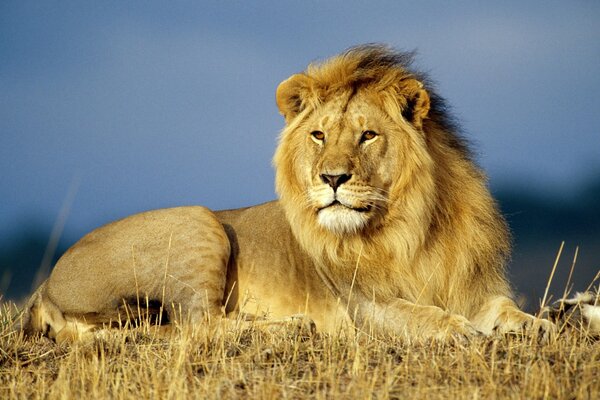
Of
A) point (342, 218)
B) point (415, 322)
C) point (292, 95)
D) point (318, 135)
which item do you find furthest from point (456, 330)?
point (292, 95)

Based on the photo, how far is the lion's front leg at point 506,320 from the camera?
5742 mm

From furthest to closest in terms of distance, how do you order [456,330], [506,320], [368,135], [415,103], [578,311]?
[415,103] < [368,135] < [578,311] < [506,320] < [456,330]

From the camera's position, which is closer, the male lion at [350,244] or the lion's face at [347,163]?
the lion's face at [347,163]

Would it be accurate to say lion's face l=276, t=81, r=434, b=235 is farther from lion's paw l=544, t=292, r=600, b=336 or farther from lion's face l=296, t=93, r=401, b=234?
lion's paw l=544, t=292, r=600, b=336

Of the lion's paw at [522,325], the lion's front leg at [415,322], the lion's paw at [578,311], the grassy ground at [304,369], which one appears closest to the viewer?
the grassy ground at [304,369]

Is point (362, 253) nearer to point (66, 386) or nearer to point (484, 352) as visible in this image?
point (484, 352)

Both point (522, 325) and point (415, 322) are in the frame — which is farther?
point (415, 322)

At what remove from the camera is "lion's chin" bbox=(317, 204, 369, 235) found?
20.5 feet

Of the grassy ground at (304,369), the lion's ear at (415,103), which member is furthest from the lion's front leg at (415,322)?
the lion's ear at (415,103)

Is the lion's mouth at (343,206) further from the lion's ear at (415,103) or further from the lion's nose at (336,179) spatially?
the lion's ear at (415,103)

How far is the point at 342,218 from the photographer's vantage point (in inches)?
247

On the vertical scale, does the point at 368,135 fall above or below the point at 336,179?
above

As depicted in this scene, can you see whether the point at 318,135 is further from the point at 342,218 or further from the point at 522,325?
the point at 522,325

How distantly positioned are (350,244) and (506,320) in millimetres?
1270
